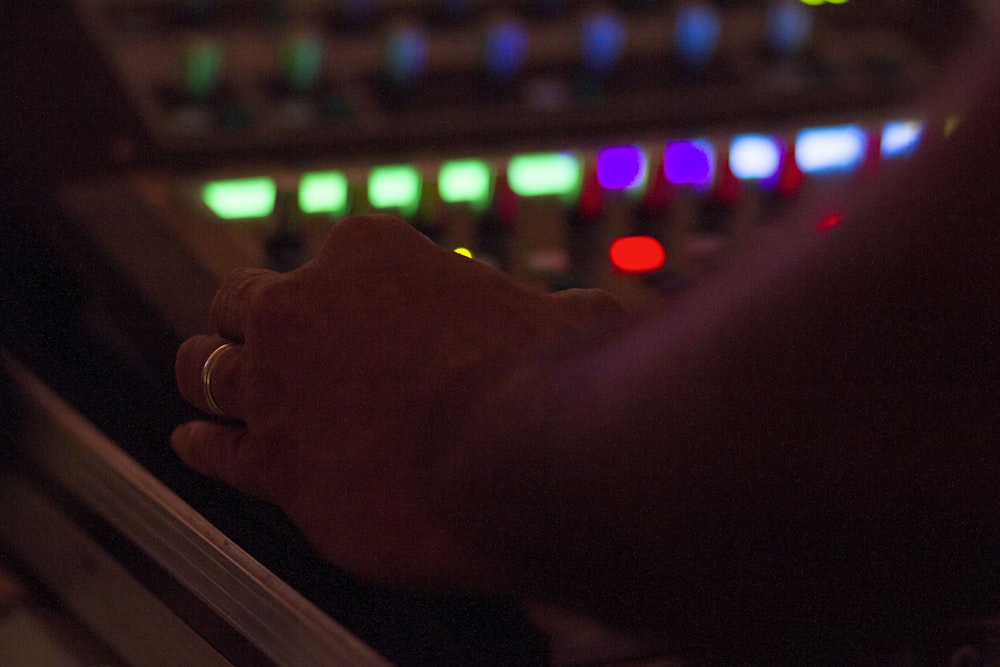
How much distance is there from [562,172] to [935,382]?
0.79 metres

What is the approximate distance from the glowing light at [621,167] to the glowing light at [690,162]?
1.1 inches

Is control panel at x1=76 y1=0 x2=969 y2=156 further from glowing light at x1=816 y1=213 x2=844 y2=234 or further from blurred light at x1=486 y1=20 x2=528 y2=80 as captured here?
glowing light at x1=816 y1=213 x2=844 y2=234

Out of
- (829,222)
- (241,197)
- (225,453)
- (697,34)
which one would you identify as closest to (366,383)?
(225,453)

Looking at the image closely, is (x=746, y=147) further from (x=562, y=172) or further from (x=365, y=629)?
(x=365, y=629)

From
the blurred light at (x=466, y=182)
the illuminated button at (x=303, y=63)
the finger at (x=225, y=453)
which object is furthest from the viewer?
the illuminated button at (x=303, y=63)

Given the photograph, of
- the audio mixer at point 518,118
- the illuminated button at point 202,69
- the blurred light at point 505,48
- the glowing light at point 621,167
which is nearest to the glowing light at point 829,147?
the audio mixer at point 518,118

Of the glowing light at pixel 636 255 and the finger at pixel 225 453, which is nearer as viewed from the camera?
the finger at pixel 225 453

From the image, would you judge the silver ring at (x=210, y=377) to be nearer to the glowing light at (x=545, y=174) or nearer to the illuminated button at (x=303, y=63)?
the glowing light at (x=545, y=174)

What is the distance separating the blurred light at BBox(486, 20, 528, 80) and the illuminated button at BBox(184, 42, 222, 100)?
0.31 metres

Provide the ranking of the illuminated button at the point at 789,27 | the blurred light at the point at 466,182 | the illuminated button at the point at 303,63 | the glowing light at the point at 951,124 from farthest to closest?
the illuminated button at the point at 789,27
the illuminated button at the point at 303,63
the blurred light at the point at 466,182
the glowing light at the point at 951,124

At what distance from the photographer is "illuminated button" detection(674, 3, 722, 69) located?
137cm

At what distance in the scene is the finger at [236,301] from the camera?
582 mm

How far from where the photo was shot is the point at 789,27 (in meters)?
1.42

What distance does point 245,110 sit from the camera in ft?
4.03
